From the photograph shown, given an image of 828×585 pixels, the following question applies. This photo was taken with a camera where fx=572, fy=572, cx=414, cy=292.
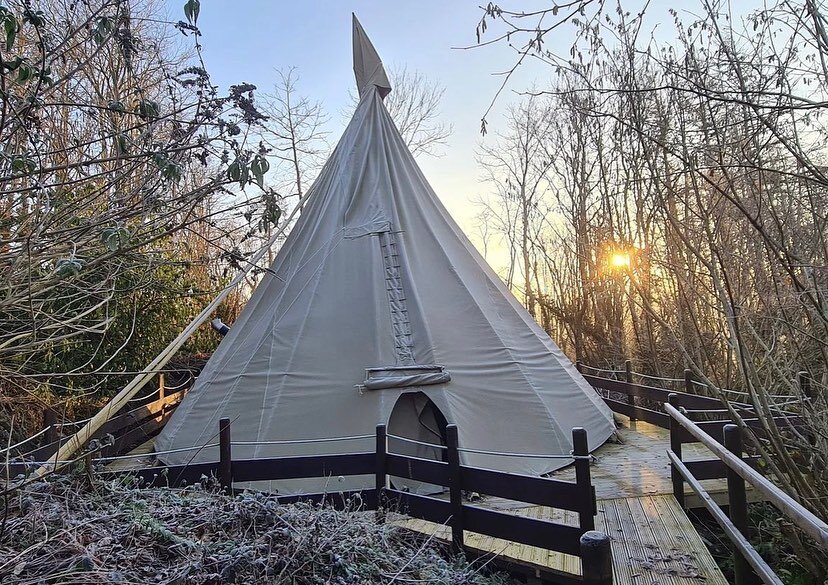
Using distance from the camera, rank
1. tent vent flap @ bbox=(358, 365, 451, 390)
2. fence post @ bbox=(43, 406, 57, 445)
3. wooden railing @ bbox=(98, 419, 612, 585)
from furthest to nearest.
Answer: tent vent flap @ bbox=(358, 365, 451, 390)
fence post @ bbox=(43, 406, 57, 445)
wooden railing @ bbox=(98, 419, 612, 585)

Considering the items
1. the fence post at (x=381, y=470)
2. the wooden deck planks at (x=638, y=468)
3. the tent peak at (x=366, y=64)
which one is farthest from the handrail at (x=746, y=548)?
the tent peak at (x=366, y=64)

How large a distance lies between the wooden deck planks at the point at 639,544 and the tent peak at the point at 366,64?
6.47 metres

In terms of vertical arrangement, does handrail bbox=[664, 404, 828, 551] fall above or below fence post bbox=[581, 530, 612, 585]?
above

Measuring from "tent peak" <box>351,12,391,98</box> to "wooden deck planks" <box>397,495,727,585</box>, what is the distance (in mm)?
6468

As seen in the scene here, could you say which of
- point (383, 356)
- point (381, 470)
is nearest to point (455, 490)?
point (381, 470)

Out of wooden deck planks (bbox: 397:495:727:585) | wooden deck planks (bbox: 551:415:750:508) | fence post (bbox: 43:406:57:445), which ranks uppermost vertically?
fence post (bbox: 43:406:57:445)

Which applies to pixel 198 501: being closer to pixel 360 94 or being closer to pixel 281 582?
pixel 281 582

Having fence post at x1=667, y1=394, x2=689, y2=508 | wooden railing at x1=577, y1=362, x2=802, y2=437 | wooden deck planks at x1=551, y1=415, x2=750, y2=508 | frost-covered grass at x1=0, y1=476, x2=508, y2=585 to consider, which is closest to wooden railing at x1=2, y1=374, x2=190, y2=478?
frost-covered grass at x1=0, y1=476, x2=508, y2=585

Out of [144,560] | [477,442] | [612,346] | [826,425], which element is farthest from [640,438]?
[144,560]

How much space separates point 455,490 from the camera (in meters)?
3.98

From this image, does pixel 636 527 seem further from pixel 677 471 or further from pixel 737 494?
pixel 737 494

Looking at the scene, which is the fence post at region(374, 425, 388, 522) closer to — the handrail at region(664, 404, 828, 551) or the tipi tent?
the tipi tent

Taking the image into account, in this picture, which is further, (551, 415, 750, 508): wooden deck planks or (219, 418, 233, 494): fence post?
(551, 415, 750, 508): wooden deck planks

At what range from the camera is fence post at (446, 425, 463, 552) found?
395 cm
